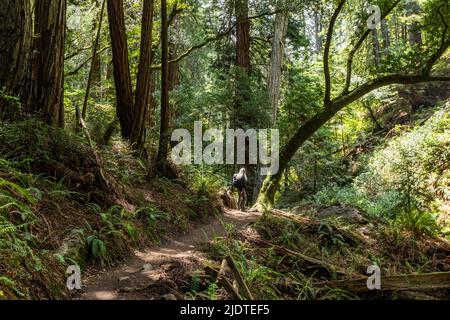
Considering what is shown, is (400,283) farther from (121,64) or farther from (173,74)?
(173,74)

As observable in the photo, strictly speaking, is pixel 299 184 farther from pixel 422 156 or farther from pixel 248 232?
pixel 248 232

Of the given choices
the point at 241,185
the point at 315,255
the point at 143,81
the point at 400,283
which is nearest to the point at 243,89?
the point at 241,185

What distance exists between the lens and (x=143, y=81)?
29.1ft

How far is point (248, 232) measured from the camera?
22.4ft

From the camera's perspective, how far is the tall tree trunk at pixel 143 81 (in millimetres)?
8906

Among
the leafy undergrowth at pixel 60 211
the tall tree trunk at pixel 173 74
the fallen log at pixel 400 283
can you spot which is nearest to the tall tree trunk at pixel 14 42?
the leafy undergrowth at pixel 60 211

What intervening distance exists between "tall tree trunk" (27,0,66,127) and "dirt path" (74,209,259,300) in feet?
9.04

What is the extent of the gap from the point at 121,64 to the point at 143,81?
24.1 inches

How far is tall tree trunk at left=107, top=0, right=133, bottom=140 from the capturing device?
8539 mm

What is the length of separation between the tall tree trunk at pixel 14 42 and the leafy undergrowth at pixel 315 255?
12.8 feet

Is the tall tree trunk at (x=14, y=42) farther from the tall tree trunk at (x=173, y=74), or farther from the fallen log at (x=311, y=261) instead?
the tall tree trunk at (x=173, y=74)

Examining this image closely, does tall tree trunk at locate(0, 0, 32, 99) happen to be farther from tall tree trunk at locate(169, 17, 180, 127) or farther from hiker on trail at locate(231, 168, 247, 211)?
tall tree trunk at locate(169, 17, 180, 127)

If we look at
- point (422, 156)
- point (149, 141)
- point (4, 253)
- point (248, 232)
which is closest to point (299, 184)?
point (422, 156)

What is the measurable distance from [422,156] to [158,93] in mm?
8887
